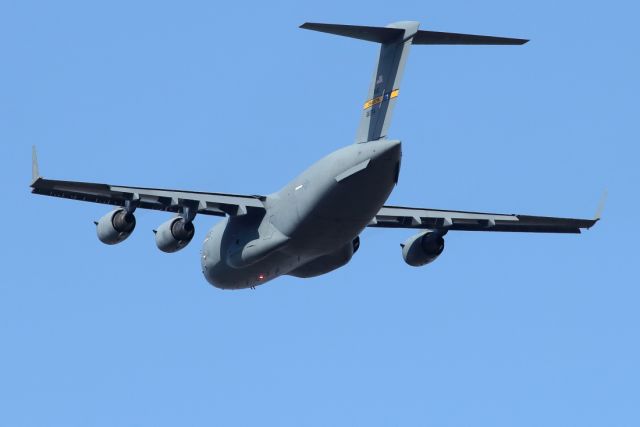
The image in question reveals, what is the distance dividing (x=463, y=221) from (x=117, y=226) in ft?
29.7

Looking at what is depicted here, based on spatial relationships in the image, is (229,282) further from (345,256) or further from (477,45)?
(477,45)

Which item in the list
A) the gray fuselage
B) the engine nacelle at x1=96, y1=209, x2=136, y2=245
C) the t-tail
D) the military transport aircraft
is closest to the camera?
the gray fuselage

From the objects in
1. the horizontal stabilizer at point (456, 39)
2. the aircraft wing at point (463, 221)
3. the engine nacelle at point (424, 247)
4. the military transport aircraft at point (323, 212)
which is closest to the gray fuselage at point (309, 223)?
the military transport aircraft at point (323, 212)

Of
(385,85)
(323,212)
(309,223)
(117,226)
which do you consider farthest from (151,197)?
(385,85)

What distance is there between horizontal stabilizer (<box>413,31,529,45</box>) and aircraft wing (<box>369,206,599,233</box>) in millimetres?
5622

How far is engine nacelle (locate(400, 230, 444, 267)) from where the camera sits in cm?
4366

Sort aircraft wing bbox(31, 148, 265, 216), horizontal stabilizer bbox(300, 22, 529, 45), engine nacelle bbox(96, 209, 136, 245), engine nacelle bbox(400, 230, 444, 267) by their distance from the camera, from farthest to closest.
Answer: engine nacelle bbox(400, 230, 444, 267), engine nacelle bbox(96, 209, 136, 245), aircraft wing bbox(31, 148, 265, 216), horizontal stabilizer bbox(300, 22, 529, 45)

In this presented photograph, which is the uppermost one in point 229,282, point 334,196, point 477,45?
point 477,45

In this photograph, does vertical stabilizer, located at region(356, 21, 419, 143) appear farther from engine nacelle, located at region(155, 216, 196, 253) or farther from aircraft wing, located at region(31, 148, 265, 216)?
engine nacelle, located at region(155, 216, 196, 253)

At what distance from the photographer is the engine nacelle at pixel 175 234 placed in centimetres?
4088

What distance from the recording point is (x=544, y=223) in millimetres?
43812

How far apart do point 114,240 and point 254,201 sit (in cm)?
358

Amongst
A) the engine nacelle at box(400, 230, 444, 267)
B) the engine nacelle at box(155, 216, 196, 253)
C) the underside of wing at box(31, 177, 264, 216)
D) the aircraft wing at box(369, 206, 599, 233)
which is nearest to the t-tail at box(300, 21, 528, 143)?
the underside of wing at box(31, 177, 264, 216)

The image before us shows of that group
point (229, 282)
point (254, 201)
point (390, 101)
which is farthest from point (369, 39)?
point (229, 282)
